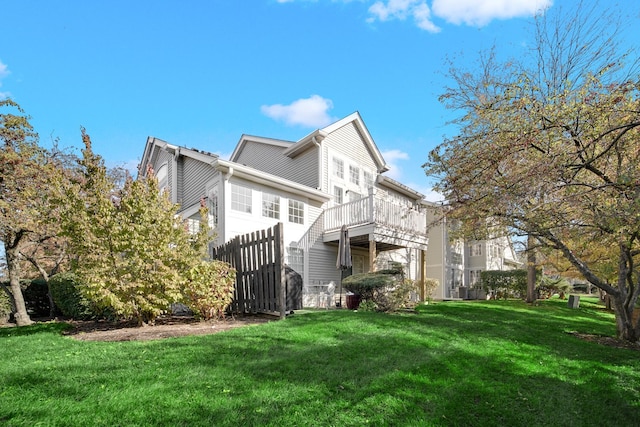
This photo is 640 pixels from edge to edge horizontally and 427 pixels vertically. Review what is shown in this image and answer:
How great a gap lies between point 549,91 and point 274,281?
23.1 feet

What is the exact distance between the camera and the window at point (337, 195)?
1599cm

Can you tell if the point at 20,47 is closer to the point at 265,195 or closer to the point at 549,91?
the point at 265,195

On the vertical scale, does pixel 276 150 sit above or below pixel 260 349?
above

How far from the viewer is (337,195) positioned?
16219 millimetres

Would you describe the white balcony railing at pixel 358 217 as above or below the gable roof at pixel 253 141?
below

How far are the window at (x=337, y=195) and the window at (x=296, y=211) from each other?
220cm

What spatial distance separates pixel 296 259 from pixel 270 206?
237cm

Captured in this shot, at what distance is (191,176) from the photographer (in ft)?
48.5

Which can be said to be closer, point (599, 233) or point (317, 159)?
point (599, 233)

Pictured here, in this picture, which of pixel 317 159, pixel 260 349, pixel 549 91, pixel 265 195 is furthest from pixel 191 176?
pixel 549 91

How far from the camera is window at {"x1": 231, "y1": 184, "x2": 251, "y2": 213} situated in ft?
39.2

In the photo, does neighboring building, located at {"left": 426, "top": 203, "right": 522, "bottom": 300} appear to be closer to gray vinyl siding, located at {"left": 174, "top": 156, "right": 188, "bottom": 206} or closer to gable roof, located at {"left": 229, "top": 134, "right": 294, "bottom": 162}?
gable roof, located at {"left": 229, "top": 134, "right": 294, "bottom": 162}

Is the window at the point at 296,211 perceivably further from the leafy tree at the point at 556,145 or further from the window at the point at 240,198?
the leafy tree at the point at 556,145

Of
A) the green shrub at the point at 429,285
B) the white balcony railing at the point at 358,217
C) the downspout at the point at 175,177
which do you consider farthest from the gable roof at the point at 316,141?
the green shrub at the point at 429,285
